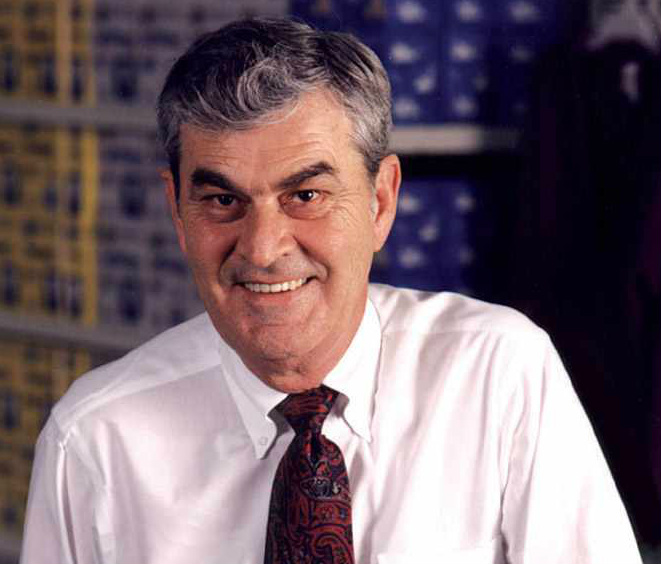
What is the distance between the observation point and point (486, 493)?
1411 mm

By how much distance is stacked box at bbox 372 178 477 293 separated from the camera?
2.17 metres

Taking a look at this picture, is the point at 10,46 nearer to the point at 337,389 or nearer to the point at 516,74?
the point at 516,74

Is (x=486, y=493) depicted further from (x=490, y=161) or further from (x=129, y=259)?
(x=129, y=259)

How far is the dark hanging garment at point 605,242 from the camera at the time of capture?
2049mm

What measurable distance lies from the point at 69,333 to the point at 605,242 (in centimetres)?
136

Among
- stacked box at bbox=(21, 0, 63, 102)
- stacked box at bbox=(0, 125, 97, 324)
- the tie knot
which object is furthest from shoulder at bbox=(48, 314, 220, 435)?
stacked box at bbox=(21, 0, 63, 102)

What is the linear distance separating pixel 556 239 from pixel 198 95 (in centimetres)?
101

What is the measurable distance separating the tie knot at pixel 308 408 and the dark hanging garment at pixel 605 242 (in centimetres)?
82

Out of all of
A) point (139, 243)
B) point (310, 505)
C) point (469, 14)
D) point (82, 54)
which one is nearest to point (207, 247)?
point (310, 505)

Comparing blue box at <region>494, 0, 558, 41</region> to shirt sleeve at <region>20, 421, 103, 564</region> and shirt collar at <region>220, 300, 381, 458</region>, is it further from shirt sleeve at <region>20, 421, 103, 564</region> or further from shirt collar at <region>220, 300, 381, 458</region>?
shirt sleeve at <region>20, 421, 103, 564</region>

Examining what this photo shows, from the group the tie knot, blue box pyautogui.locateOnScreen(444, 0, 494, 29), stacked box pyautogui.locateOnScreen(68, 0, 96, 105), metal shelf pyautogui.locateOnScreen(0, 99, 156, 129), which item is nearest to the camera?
the tie knot

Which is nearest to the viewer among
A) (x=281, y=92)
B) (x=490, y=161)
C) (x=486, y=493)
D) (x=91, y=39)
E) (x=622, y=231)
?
(x=281, y=92)

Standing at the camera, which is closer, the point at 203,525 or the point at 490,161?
the point at 203,525

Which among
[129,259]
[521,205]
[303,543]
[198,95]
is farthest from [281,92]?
[129,259]
